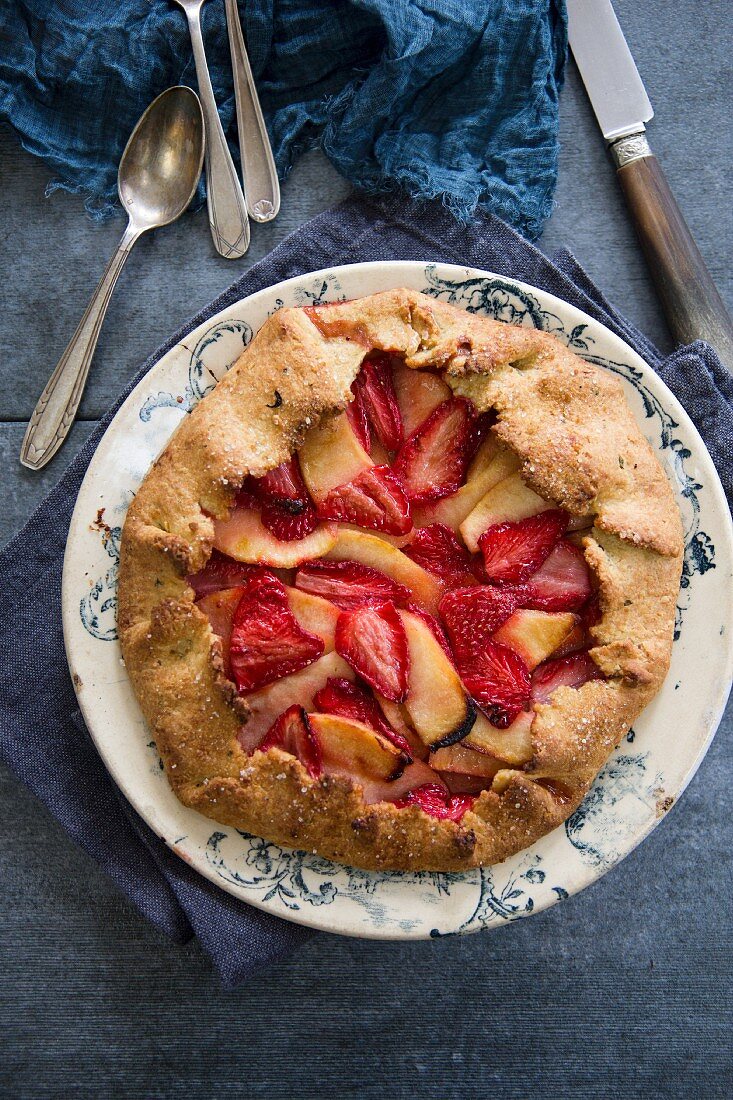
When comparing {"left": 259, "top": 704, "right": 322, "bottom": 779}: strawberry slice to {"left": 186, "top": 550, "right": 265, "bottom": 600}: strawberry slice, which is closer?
{"left": 259, "top": 704, "right": 322, "bottom": 779}: strawberry slice

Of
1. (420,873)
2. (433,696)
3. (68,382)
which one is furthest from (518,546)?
(68,382)

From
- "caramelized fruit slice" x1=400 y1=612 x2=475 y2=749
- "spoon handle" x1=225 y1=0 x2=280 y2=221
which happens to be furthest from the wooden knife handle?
"caramelized fruit slice" x1=400 y1=612 x2=475 y2=749

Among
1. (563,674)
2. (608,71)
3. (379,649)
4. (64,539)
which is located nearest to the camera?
(379,649)

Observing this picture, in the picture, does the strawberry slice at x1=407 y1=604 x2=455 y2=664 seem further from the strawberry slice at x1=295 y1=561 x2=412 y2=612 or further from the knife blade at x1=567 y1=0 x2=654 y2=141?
the knife blade at x1=567 y1=0 x2=654 y2=141

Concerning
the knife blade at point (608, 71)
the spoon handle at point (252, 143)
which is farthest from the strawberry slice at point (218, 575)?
the knife blade at point (608, 71)

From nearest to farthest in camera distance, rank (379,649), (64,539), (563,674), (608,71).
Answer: (379,649) < (563,674) < (64,539) < (608,71)

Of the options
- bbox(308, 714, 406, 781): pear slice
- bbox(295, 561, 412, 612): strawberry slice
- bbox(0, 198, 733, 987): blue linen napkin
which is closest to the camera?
bbox(308, 714, 406, 781): pear slice

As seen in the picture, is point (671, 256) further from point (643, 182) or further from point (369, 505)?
point (369, 505)
